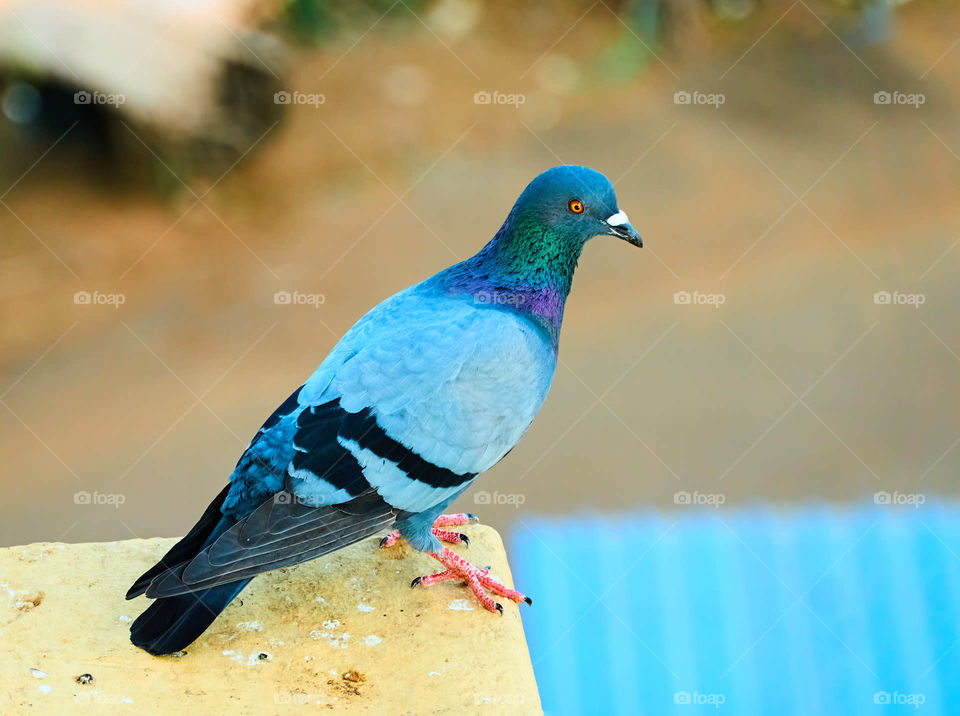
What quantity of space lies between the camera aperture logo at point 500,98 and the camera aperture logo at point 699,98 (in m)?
1.71

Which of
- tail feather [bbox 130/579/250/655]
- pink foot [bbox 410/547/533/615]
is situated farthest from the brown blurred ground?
tail feather [bbox 130/579/250/655]

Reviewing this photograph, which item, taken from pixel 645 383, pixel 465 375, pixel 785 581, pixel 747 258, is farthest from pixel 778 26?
pixel 465 375

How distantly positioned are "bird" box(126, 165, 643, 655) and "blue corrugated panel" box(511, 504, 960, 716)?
175 cm

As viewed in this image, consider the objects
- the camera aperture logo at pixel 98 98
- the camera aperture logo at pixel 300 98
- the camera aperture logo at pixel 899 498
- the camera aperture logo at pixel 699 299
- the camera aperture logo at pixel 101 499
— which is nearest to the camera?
the camera aperture logo at pixel 899 498

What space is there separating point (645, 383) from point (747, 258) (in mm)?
1929

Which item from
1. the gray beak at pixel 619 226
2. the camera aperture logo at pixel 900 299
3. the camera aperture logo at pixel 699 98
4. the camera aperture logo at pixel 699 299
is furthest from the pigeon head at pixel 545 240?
the camera aperture logo at pixel 699 98

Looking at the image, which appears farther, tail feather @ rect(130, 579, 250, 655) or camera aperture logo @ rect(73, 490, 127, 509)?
camera aperture logo @ rect(73, 490, 127, 509)

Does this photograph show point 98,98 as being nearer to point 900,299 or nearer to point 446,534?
point 446,534

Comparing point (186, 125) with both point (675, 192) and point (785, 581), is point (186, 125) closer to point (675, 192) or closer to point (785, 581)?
point (675, 192)

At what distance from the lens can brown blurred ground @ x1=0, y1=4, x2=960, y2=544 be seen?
25.3 ft

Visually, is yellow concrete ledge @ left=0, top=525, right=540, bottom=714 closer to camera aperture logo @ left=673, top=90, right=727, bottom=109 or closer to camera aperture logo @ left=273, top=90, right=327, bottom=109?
camera aperture logo @ left=273, top=90, right=327, bottom=109

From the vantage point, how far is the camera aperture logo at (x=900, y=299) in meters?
8.97

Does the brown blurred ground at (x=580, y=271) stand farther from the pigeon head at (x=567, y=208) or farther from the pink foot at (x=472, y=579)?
the pigeon head at (x=567, y=208)

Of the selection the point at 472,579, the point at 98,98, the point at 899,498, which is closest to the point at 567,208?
the point at 472,579
